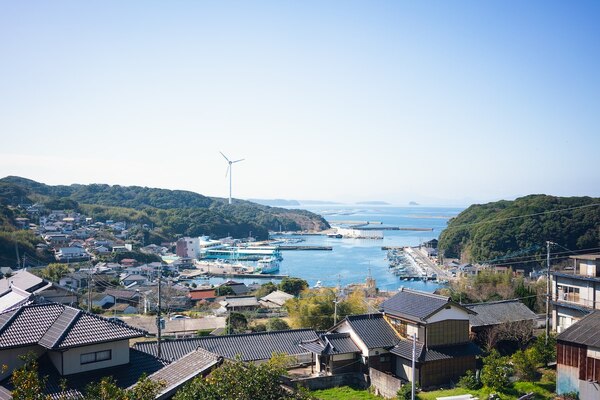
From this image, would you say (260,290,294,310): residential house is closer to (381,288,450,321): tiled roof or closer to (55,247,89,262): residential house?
(381,288,450,321): tiled roof

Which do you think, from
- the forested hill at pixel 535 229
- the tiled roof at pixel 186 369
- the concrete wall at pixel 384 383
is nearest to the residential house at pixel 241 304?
the concrete wall at pixel 384 383

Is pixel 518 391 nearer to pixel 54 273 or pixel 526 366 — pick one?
pixel 526 366

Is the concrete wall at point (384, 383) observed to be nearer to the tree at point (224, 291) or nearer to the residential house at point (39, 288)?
the residential house at point (39, 288)

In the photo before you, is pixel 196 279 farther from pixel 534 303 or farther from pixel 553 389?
pixel 553 389

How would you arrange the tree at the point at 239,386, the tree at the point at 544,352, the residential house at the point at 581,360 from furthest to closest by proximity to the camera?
the tree at the point at 544,352
the residential house at the point at 581,360
the tree at the point at 239,386

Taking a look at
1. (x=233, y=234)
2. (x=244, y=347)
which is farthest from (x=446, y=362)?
(x=233, y=234)

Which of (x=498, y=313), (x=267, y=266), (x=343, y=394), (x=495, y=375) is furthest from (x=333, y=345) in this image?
(x=267, y=266)
